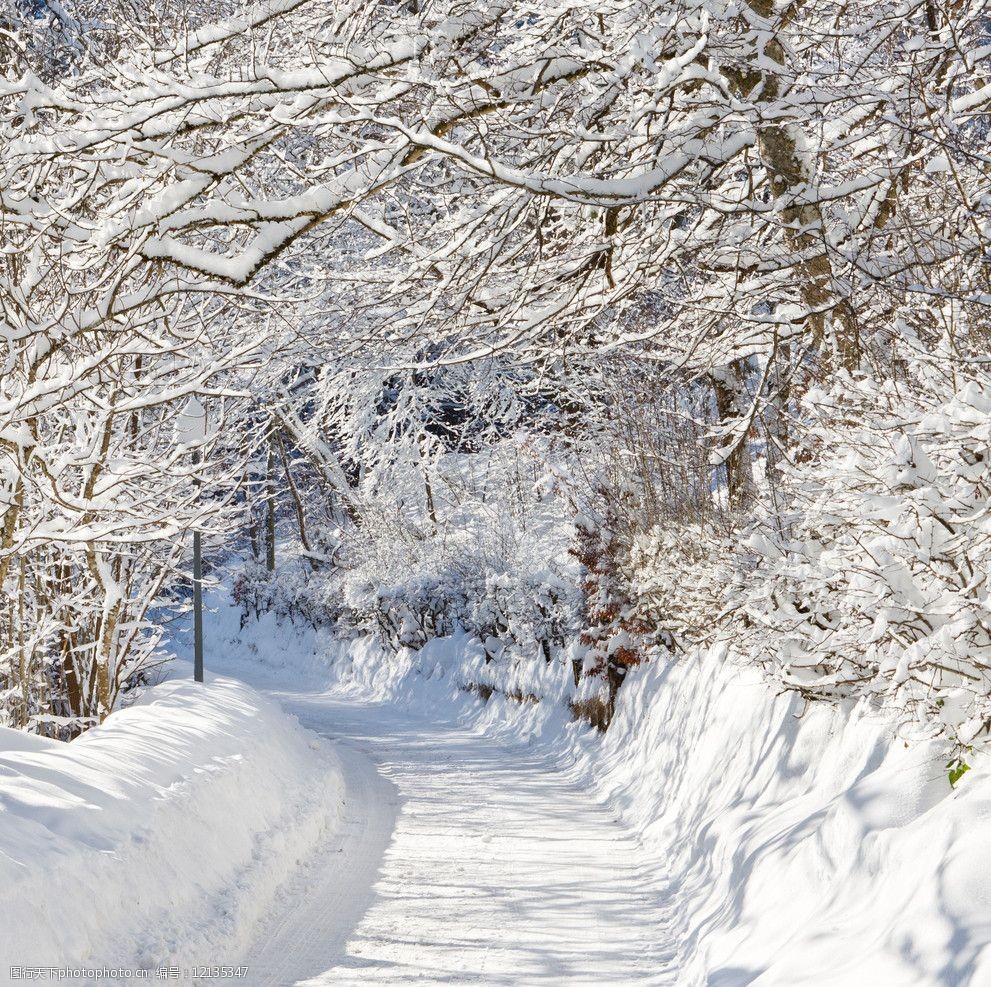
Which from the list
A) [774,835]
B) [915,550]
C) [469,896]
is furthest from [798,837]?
[469,896]

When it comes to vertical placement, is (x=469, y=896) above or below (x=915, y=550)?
below

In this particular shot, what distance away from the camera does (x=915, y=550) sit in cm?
450

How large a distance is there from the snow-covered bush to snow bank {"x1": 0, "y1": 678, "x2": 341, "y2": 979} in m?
3.63

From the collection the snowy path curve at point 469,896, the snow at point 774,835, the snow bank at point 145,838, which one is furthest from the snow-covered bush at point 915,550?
the snow bank at point 145,838

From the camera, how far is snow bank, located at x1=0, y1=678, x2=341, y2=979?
4.77 meters

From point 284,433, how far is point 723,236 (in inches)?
1080

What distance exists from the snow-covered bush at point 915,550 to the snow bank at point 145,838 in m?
3.63

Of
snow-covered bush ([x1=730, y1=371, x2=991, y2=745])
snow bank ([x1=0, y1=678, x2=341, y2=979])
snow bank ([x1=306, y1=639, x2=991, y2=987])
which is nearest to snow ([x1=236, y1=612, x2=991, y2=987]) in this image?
snow bank ([x1=306, y1=639, x2=991, y2=987])

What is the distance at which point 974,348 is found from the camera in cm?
536

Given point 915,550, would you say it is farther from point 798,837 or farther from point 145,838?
point 145,838

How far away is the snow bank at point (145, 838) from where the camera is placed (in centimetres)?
477

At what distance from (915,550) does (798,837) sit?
181 cm

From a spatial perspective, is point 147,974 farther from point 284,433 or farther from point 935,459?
point 284,433

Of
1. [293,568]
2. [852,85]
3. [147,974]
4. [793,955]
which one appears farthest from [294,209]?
[293,568]
